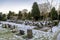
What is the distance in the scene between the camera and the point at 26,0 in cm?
512

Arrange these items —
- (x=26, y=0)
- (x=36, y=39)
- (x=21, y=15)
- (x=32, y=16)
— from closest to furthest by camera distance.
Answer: (x=36, y=39), (x=26, y=0), (x=32, y=16), (x=21, y=15)

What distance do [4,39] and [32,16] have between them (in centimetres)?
456

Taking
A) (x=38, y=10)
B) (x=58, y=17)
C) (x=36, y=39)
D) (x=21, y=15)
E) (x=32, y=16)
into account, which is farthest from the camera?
(x=21, y=15)

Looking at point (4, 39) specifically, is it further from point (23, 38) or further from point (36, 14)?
point (36, 14)

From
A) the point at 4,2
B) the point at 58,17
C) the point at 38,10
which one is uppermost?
the point at 4,2

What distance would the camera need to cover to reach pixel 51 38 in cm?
332

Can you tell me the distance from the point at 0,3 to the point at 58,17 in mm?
3438

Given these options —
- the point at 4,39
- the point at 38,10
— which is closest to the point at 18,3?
the point at 38,10

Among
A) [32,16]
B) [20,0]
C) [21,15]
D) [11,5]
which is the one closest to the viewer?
[20,0]

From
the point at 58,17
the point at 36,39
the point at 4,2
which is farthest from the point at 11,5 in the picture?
the point at 36,39

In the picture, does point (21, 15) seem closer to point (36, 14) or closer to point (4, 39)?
point (36, 14)

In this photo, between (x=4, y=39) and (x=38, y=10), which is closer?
(x=4, y=39)

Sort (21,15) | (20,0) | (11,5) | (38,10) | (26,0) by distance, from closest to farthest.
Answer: (26,0)
(20,0)
(11,5)
(38,10)
(21,15)

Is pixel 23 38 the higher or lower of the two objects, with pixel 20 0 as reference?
lower
